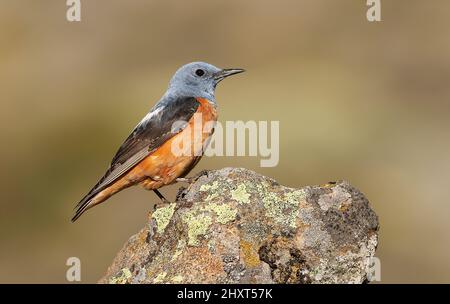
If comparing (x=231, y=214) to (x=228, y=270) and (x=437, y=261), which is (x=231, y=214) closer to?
(x=228, y=270)

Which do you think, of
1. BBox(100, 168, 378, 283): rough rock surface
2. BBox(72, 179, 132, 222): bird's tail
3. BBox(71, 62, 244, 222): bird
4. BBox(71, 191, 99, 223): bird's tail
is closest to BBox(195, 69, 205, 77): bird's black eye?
BBox(71, 62, 244, 222): bird

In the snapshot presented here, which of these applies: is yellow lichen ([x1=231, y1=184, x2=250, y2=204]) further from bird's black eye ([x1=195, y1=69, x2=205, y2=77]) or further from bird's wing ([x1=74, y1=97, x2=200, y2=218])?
bird's black eye ([x1=195, y1=69, x2=205, y2=77])

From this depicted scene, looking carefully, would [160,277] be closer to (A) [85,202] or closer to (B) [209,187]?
(B) [209,187]

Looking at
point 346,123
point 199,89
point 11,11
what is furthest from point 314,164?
point 11,11

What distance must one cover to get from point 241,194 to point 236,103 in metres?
16.4

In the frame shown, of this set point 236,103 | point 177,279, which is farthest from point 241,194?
point 236,103

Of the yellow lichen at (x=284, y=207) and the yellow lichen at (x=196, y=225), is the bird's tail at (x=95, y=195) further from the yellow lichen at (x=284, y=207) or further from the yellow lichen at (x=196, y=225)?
the yellow lichen at (x=284, y=207)

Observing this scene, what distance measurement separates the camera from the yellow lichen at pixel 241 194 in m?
7.12

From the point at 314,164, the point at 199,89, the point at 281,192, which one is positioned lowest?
the point at 314,164

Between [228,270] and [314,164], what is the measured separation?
1335cm

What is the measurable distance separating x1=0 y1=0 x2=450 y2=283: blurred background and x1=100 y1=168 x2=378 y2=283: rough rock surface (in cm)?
877

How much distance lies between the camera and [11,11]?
101ft

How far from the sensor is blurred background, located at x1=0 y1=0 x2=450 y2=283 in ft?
59.9

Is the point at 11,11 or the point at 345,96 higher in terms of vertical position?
the point at 11,11
